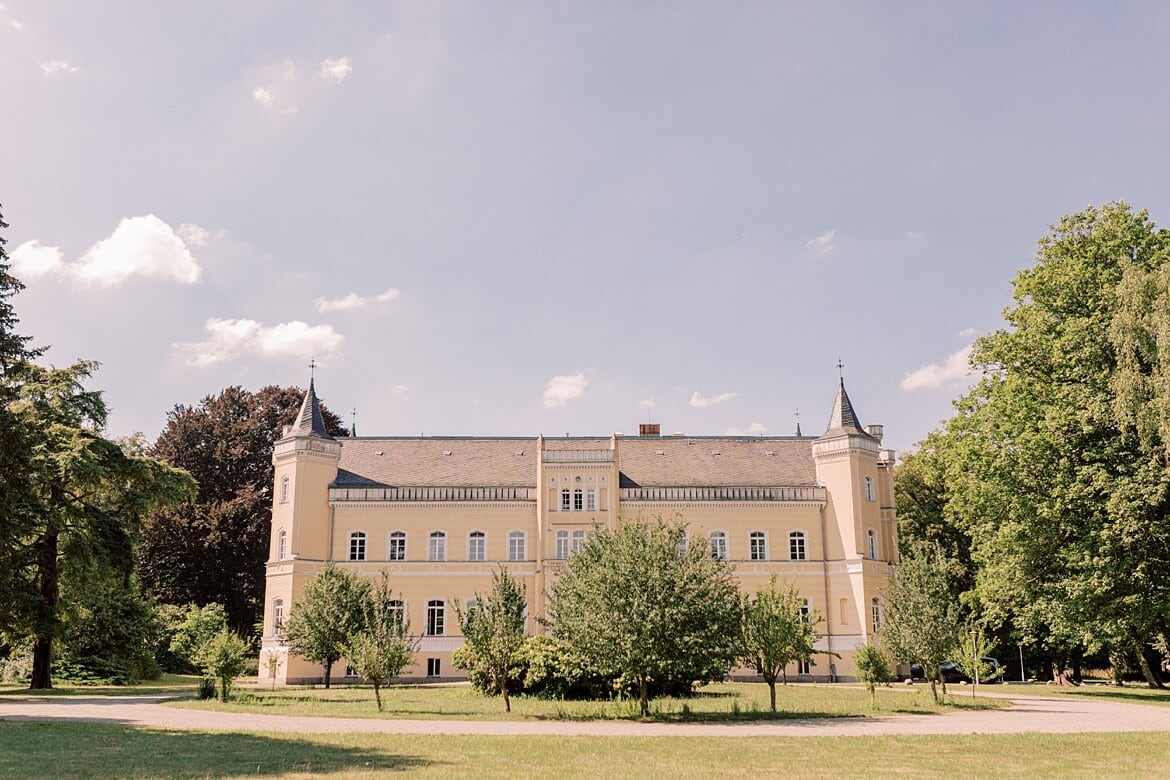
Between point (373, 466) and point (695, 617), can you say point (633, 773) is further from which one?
point (373, 466)

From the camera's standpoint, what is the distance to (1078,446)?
92.0ft

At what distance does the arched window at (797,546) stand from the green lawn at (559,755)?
25.6 m

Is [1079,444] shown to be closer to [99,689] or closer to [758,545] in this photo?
[758,545]

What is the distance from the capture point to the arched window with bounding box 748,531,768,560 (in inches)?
1698

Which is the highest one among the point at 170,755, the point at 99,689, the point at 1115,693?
the point at 170,755

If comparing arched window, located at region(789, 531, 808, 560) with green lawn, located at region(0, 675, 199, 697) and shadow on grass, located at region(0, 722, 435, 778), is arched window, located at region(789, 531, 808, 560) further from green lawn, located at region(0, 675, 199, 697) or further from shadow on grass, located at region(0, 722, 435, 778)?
shadow on grass, located at region(0, 722, 435, 778)

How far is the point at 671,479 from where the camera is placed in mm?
44844

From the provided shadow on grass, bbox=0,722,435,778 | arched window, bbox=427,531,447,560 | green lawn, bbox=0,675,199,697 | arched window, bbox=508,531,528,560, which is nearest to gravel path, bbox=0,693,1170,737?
shadow on grass, bbox=0,722,435,778

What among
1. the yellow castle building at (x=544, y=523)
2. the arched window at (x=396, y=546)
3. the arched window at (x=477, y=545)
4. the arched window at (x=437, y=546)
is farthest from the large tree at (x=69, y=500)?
the arched window at (x=477, y=545)

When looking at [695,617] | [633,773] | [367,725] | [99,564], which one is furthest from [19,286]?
[633,773]

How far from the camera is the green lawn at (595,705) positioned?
2112 centimetres

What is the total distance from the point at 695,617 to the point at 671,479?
79.0 feet

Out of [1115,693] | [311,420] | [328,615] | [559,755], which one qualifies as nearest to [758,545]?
[1115,693]

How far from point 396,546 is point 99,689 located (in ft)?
44.9
